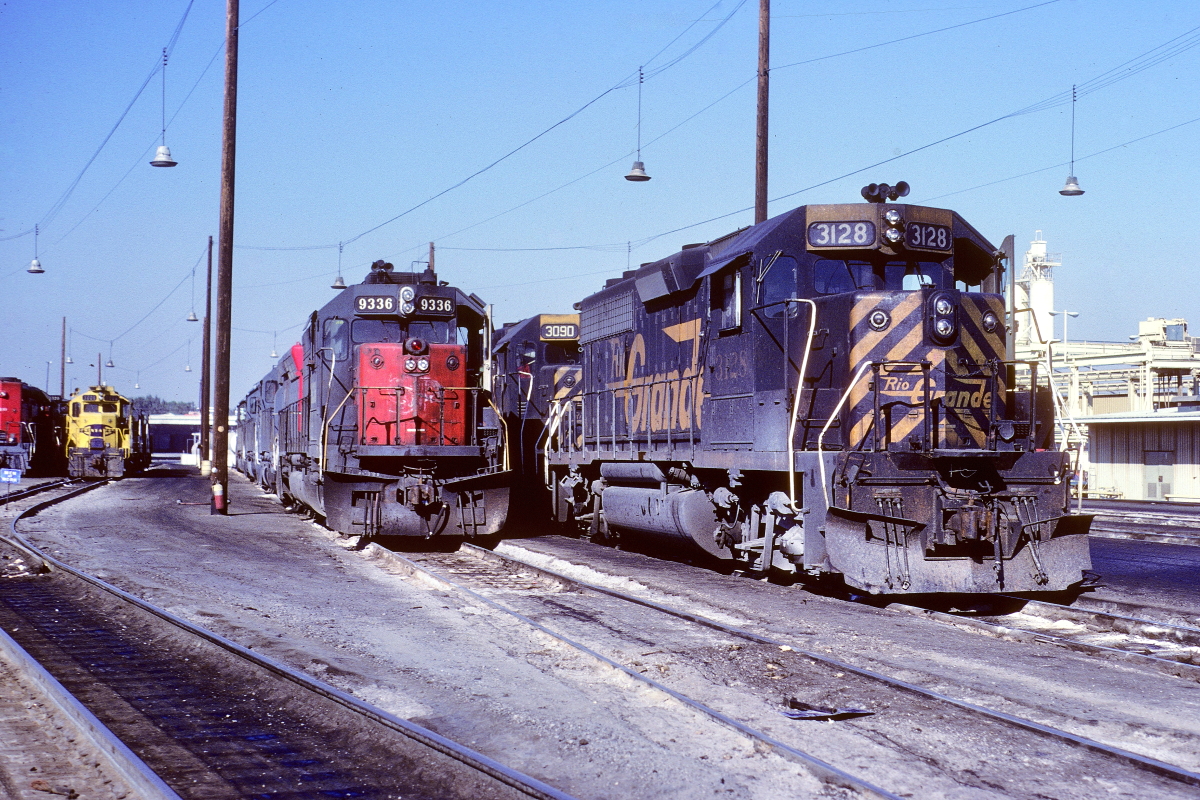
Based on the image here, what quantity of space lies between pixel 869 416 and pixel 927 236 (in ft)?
5.80

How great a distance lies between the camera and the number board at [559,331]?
61.1 ft

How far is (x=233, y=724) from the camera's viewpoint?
585 centimetres

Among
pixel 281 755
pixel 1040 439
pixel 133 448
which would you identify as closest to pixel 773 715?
pixel 281 755

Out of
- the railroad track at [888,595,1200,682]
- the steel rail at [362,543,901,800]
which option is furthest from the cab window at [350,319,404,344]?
the railroad track at [888,595,1200,682]

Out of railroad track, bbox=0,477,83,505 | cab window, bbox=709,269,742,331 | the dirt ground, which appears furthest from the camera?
railroad track, bbox=0,477,83,505

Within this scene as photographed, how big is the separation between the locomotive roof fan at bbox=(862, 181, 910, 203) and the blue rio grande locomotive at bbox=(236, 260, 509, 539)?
21.1ft

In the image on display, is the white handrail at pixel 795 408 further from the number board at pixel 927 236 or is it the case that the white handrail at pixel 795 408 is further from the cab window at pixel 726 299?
the number board at pixel 927 236

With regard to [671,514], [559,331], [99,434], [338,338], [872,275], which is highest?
[559,331]

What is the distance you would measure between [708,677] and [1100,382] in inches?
1283

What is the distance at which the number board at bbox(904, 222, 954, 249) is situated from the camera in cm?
1013

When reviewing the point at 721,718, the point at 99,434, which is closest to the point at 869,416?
the point at 721,718

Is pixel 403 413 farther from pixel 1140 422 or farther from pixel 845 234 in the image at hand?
pixel 1140 422

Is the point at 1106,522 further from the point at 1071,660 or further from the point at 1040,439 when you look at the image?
the point at 1071,660

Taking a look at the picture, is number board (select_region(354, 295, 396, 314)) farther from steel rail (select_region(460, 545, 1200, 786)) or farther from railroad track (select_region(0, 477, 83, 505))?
railroad track (select_region(0, 477, 83, 505))
